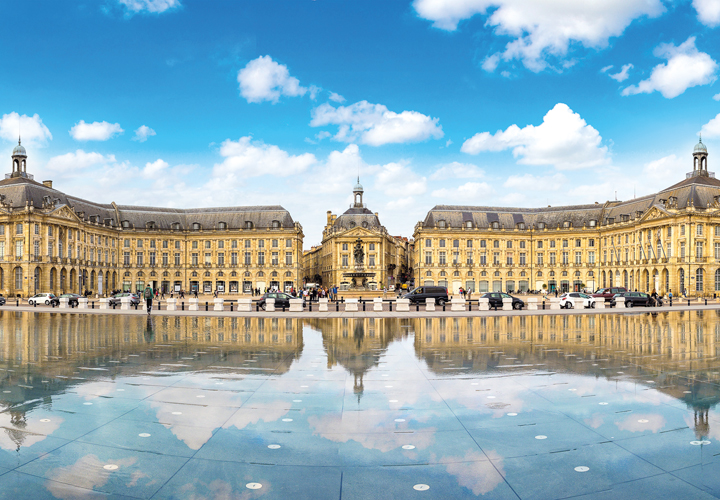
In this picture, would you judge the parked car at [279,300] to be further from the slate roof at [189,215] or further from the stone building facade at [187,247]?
the slate roof at [189,215]

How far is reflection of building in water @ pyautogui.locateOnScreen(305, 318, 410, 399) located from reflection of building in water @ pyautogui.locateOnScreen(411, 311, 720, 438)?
4.27 feet

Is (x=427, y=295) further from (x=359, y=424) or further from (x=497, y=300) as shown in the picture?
(x=359, y=424)

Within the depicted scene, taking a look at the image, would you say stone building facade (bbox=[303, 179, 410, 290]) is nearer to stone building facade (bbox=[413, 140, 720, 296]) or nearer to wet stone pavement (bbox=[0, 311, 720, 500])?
stone building facade (bbox=[413, 140, 720, 296])

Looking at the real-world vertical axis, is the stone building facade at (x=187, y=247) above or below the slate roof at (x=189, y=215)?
below

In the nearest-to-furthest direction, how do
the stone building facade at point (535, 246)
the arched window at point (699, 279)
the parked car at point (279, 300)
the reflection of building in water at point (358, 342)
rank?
the reflection of building in water at point (358, 342)
the parked car at point (279, 300)
the arched window at point (699, 279)
the stone building facade at point (535, 246)

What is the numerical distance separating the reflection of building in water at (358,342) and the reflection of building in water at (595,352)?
1302 millimetres

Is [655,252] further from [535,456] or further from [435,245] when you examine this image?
[535,456]

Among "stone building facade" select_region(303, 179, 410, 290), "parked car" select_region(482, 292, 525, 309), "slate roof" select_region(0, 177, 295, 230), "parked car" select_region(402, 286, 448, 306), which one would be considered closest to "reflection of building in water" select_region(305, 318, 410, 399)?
"parked car" select_region(482, 292, 525, 309)

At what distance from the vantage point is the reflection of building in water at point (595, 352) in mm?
11484

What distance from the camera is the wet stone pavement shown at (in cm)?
604

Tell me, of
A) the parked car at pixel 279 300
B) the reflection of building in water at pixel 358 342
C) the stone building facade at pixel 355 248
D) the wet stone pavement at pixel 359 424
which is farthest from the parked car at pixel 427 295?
the stone building facade at pixel 355 248

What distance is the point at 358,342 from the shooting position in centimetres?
1908

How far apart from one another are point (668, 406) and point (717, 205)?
78.3m

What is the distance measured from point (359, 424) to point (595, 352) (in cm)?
1075
